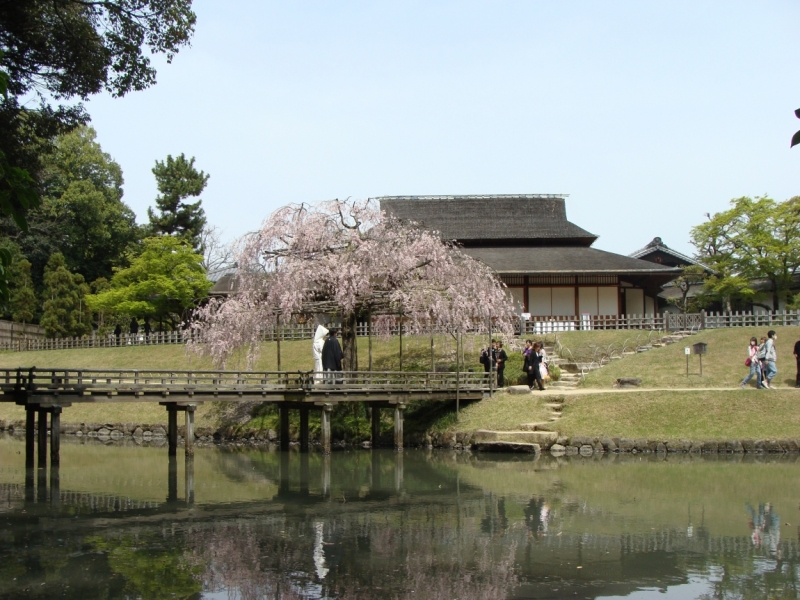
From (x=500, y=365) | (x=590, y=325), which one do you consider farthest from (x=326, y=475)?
(x=590, y=325)

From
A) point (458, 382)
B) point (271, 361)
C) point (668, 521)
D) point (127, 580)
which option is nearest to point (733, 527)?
point (668, 521)

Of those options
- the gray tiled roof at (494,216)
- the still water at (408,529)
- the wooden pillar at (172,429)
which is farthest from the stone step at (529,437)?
the gray tiled roof at (494,216)

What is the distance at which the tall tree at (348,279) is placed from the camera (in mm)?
26359

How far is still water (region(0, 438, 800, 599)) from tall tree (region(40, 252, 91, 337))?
27158 mm

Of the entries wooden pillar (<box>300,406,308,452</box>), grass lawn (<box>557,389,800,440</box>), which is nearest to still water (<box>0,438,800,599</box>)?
grass lawn (<box>557,389,800,440</box>)

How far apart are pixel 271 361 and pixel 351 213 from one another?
10418 millimetres

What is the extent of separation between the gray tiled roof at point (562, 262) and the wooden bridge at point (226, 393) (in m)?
10.2

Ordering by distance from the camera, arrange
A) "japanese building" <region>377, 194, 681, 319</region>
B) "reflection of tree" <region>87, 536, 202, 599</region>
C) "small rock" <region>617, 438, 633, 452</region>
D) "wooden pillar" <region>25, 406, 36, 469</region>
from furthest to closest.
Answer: "japanese building" <region>377, 194, 681, 319</region> → "small rock" <region>617, 438, 633, 452</region> → "wooden pillar" <region>25, 406, 36, 469</region> → "reflection of tree" <region>87, 536, 202, 599</region>

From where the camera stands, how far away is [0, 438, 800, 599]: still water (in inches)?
419

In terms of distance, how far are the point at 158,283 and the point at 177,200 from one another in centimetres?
1689

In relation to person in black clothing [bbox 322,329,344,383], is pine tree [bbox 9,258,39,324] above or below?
above

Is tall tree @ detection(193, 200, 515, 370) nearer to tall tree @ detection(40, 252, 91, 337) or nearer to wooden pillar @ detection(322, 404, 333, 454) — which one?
wooden pillar @ detection(322, 404, 333, 454)

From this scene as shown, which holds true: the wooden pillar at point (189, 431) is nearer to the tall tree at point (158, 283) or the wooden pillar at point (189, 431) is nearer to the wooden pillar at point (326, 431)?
the wooden pillar at point (326, 431)

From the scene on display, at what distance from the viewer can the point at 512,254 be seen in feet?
132
